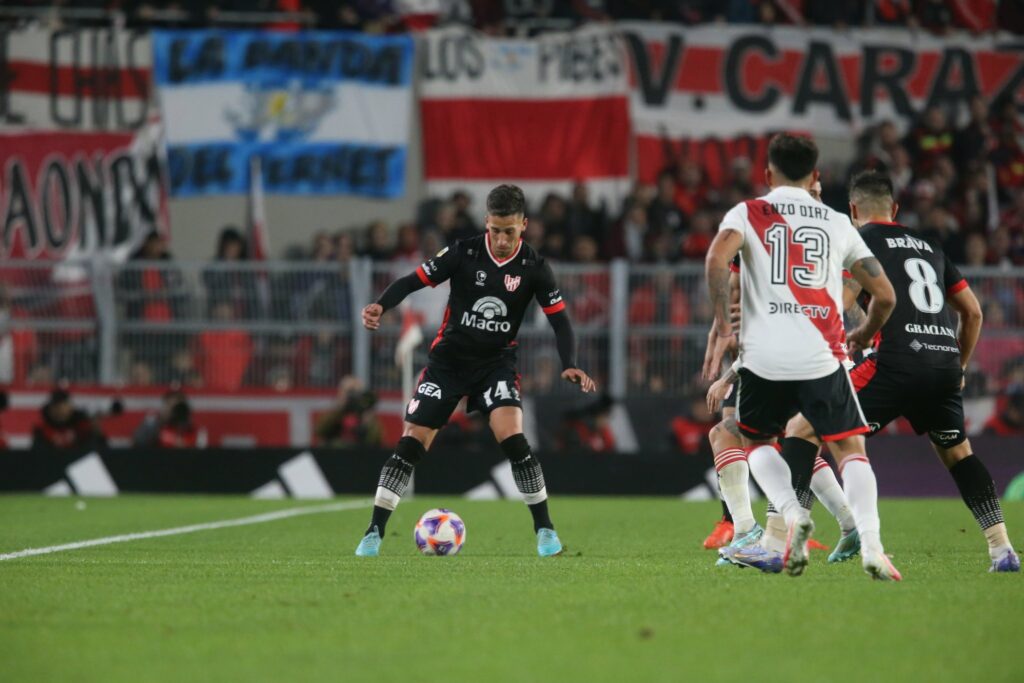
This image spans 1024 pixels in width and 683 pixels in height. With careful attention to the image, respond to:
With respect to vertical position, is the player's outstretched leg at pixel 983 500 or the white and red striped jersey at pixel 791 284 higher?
the white and red striped jersey at pixel 791 284

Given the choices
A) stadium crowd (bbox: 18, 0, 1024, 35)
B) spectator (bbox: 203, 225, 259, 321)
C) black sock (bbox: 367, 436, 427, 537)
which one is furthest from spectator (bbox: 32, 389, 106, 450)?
black sock (bbox: 367, 436, 427, 537)

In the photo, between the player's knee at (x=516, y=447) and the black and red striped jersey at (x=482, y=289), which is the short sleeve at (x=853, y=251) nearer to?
the black and red striped jersey at (x=482, y=289)

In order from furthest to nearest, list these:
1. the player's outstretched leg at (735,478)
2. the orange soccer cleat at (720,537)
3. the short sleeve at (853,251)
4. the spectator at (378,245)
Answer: the spectator at (378,245) → the orange soccer cleat at (720,537) → the player's outstretched leg at (735,478) → the short sleeve at (853,251)

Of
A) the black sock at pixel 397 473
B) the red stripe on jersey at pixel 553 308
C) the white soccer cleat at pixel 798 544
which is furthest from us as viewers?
the red stripe on jersey at pixel 553 308

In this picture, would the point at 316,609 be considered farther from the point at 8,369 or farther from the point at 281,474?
the point at 8,369

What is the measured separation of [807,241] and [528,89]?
15.5 m

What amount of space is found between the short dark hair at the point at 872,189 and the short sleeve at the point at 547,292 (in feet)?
6.49

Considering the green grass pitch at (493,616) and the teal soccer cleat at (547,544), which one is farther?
the teal soccer cleat at (547,544)

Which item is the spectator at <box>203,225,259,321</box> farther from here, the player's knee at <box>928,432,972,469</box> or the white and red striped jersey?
the white and red striped jersey

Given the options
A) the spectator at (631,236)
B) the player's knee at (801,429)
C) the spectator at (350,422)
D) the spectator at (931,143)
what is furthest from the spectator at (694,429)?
the player's knee at (801,429)

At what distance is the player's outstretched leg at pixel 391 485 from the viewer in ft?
30.8

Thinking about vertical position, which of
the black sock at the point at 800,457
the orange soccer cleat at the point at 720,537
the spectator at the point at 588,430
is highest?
the black sock at the point at 800,457

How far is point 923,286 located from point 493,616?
10.9 ft

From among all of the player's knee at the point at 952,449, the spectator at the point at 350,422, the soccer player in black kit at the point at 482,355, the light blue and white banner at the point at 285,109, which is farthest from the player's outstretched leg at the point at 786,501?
the light blue and white banner at the point at 285,109
